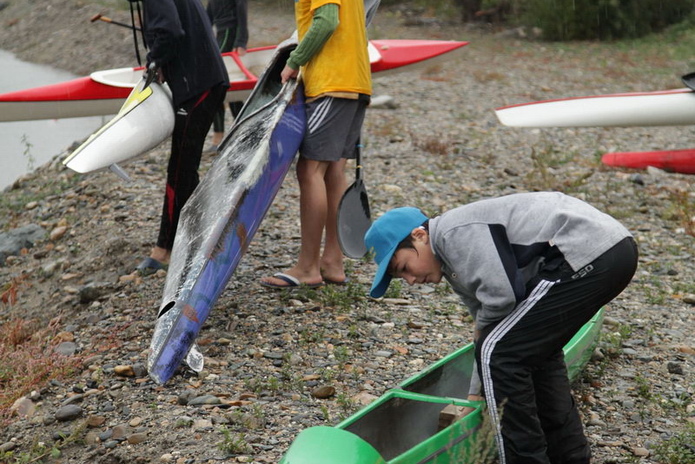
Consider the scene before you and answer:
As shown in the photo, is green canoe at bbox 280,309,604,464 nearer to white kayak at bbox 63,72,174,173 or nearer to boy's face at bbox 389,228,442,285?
boy's face at bbox 389,228,442,285

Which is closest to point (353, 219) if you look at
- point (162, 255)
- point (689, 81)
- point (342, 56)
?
point (342, 56)

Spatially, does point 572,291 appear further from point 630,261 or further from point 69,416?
point 69,416

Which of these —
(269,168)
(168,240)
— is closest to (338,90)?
(269,168)

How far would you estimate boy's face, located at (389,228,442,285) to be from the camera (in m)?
3.09

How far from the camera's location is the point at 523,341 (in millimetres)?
3086

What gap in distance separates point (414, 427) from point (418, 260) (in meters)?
0.88

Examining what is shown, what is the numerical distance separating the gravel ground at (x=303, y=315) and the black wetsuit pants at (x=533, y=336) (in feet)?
2.51

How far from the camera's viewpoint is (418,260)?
10.1 ft

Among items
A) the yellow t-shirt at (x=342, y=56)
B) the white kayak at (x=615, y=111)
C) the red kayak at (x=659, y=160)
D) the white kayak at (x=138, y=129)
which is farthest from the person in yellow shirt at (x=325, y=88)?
the red kayak at (x=659, y=160)

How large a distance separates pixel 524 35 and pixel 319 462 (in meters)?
16.3

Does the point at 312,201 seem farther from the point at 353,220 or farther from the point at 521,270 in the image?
the point at 521,270

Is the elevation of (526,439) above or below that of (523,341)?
below

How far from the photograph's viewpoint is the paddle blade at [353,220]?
4.86 m

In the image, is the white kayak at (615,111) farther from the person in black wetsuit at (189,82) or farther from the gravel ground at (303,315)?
the person in black wetsuit at (189,82)
